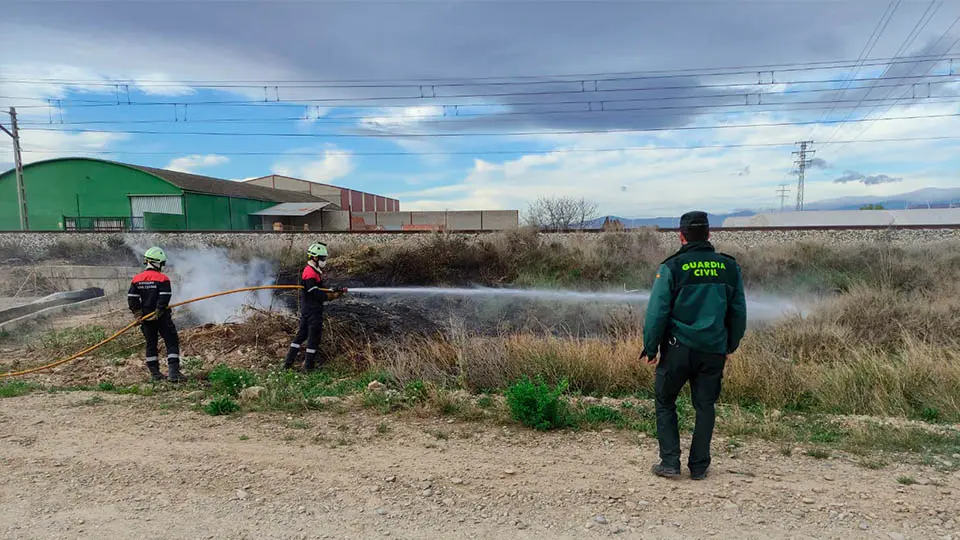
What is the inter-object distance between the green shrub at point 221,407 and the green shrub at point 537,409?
9.33 ft

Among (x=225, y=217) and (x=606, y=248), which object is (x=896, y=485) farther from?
(x=225, y=217)

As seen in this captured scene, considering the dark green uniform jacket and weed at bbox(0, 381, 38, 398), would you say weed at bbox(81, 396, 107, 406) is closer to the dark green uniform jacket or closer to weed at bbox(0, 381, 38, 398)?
weed at bbox(0, 381, 38, 398)

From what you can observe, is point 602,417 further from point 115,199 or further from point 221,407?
point 115,199

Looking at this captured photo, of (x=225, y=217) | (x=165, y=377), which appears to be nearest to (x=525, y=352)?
(x=165, y=377)

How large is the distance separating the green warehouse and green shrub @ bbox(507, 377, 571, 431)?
112ft

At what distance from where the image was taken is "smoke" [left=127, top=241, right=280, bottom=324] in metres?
11.9

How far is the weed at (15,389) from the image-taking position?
6.27 metres

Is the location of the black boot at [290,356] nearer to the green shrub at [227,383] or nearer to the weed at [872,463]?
the green shrub at [227,383]

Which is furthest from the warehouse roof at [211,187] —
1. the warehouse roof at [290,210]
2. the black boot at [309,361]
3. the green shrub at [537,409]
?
the green shrub at [537,409]

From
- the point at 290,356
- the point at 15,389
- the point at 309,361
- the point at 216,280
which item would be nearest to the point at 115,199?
the point at 216,280

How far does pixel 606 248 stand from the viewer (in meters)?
18.8

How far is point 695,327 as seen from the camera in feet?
12.0

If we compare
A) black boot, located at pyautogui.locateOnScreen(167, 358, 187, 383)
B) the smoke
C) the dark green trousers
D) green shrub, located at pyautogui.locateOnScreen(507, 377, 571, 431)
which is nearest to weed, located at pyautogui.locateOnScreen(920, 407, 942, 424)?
the dark green trousers

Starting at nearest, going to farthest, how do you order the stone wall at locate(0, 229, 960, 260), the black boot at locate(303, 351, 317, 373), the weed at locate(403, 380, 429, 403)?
the weed at locate(403, 380, 429, 403) → the black boot at locate(303, 351, 317, 373) → the stone wall at locate(0, 229, 960, 260)
